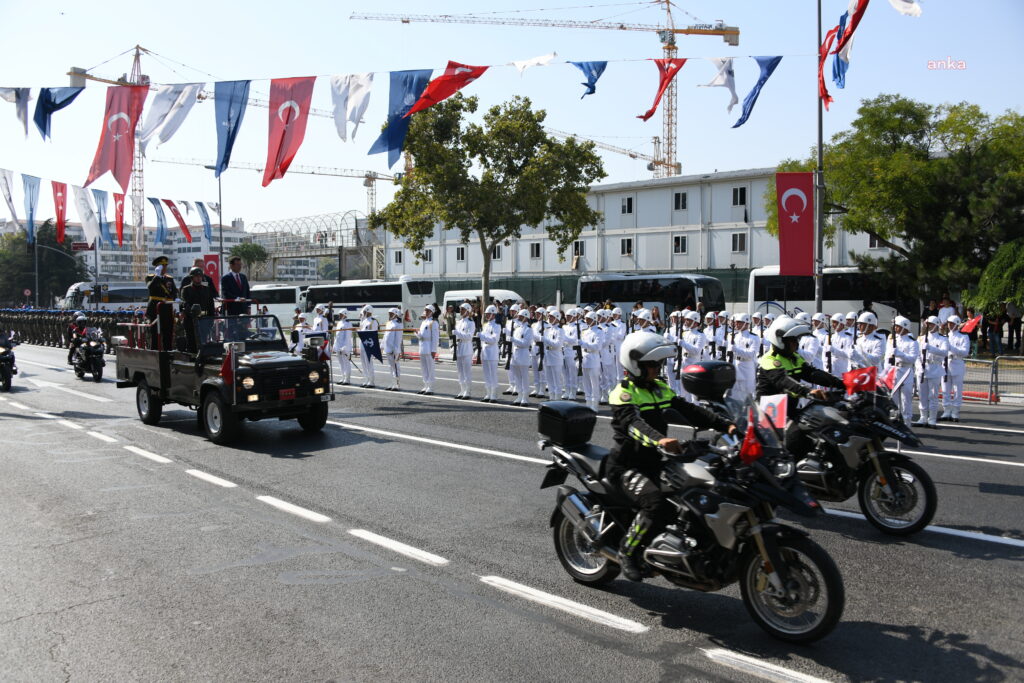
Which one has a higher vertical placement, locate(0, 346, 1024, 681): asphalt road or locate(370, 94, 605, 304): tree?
locate(370, 94, 605, 304): tree

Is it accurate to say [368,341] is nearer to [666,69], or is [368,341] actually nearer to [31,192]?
[666,69]

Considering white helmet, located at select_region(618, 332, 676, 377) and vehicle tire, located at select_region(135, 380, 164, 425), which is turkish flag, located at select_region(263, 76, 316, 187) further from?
white helmet, located at select_region(618, 332, 676, 377)

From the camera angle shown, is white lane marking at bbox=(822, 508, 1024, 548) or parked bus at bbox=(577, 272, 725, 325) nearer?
Result: white lane marking at bbox=(822, 508, 1024, 548)

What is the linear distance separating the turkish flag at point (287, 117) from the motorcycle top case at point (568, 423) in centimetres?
1452

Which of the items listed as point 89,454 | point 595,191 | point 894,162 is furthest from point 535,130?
point 89,454

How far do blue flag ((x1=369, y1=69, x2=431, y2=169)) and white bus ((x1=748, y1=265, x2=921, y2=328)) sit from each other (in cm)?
1961

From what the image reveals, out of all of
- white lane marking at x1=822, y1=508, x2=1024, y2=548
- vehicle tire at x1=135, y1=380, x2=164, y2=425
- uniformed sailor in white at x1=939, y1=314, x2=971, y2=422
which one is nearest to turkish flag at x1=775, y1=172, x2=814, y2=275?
uniformed sailor in white at x1=939, y1=314, x2=971, y2=422

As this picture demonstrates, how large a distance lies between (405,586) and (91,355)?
19.9 m

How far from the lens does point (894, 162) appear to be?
30.8m

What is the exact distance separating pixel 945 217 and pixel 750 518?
29405mm

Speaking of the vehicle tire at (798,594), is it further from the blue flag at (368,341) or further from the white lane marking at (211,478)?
the blue flag at (368,341)

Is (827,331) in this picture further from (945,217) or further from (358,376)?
(945,217)

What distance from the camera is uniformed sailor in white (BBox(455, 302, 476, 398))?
719 inches

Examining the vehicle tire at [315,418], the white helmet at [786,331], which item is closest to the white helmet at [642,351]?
the white helmet at [786,331]
